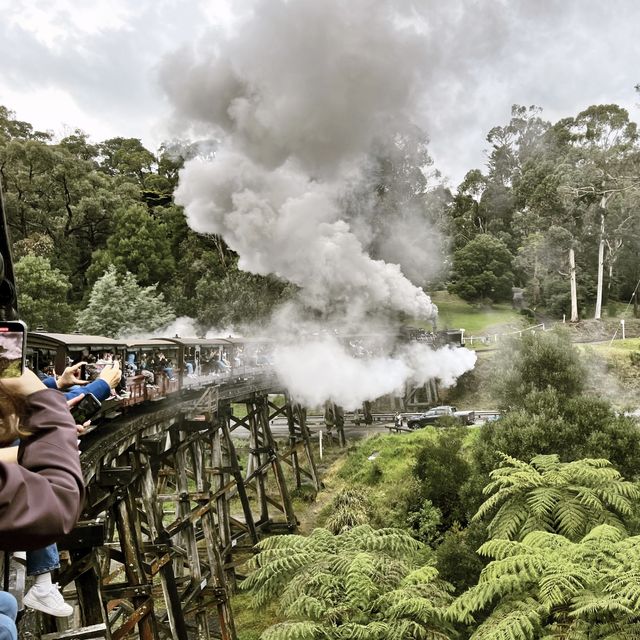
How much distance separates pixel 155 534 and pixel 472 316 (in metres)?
35.7

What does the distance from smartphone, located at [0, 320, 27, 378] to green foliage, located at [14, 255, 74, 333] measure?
29.9 meters

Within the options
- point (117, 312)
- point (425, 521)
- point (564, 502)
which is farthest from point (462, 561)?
point (117, 312)

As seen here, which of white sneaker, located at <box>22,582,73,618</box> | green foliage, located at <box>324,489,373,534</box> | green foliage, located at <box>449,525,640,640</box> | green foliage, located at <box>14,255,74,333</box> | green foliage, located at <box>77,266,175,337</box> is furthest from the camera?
green foliage, located at <box>77,266,175,337</box>

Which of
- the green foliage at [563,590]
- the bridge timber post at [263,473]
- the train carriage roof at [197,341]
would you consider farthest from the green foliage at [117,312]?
the green foliage at [563,590]

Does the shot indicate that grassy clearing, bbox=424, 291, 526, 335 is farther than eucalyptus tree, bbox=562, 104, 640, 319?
Yes

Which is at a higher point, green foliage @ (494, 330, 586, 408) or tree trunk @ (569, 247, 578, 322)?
tree trunk @ (569, 247, 578, 322)

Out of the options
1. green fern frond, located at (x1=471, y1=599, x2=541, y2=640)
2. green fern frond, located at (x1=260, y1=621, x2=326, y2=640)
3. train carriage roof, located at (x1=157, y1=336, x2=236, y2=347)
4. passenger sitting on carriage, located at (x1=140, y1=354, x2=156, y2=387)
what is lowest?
green fern frond, located at (x1=260, y1=621, x2=326, y2=640)

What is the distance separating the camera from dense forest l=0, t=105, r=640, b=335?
109 ft

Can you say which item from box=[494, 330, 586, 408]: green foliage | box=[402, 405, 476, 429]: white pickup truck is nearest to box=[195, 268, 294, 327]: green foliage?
box=[402, 405, 476, 429]: white pickup truck

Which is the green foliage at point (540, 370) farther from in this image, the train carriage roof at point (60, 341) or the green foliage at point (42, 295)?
the green foliage at point (42, 295)

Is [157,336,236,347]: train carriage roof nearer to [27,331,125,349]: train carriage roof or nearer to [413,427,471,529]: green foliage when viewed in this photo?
[27,331,125,349]: train carriage roof

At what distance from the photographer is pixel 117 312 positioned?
31.7 meters

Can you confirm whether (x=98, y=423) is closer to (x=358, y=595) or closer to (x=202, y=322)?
(x=358, y=595)

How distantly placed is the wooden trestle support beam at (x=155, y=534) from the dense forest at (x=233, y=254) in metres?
19.1
